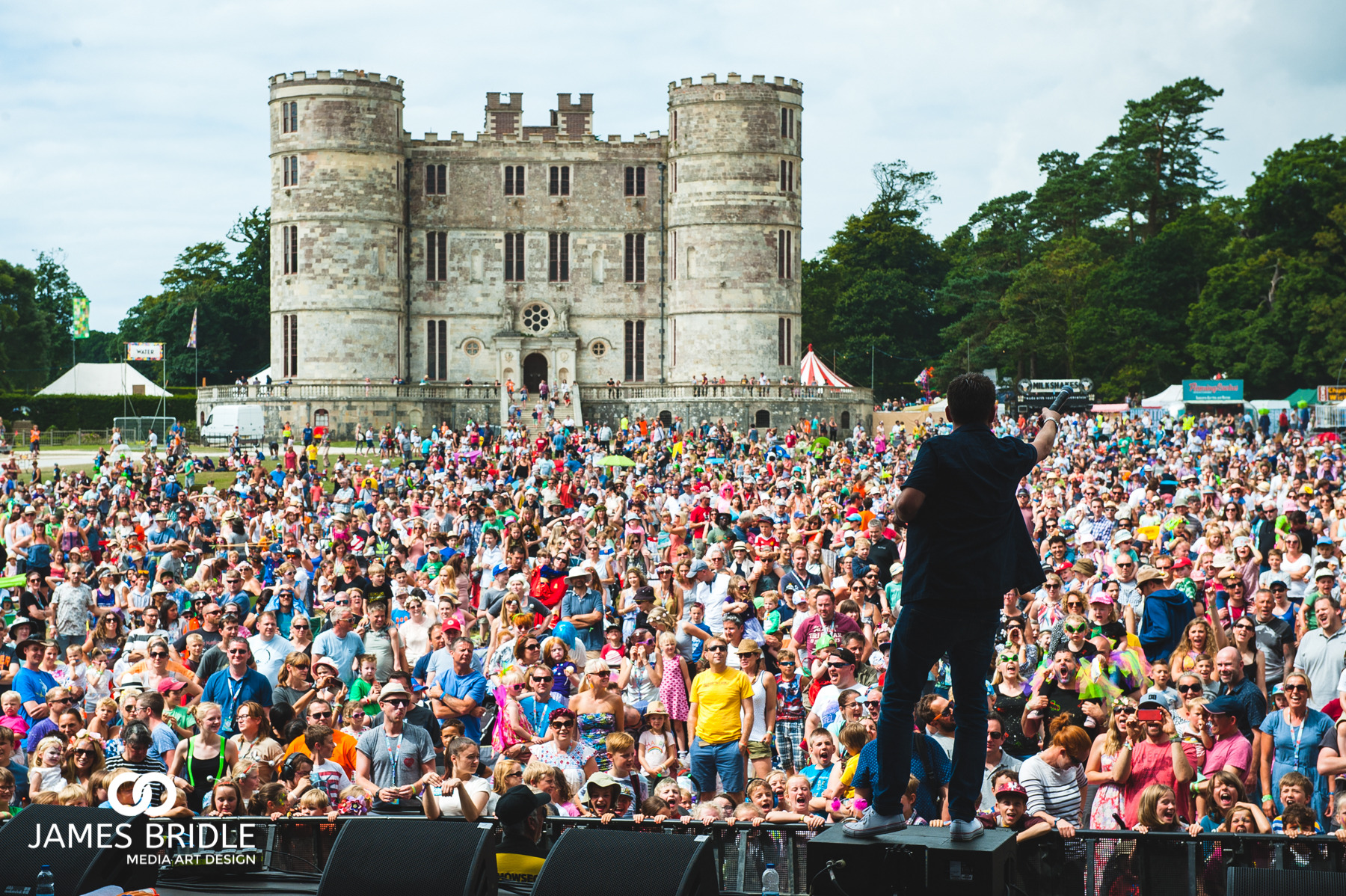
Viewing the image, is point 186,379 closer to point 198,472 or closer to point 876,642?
point 198,472

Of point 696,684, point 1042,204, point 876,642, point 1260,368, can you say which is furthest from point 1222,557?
point 1042,204

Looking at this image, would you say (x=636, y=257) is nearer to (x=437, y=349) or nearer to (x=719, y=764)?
(x=437, y=349)

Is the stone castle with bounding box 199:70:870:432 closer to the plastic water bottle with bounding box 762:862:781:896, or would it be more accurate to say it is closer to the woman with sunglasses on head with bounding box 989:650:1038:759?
the woman with sunglasses on head with bounding box 989:650:1038:759

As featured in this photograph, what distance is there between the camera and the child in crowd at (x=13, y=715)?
977cm

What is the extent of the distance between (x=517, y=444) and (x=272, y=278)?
2190 centimetres

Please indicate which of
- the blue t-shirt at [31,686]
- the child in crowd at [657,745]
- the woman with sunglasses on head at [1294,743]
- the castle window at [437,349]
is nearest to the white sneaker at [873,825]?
the woman with sunglasses on head at [1294,743]

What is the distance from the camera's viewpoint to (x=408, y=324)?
194 feet

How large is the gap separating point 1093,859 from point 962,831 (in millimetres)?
724

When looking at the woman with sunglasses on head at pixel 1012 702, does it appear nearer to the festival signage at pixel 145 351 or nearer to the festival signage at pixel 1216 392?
the festival signage at pixel 1216 392

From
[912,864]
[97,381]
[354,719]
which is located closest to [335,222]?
[97,381]

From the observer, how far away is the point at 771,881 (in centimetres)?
570

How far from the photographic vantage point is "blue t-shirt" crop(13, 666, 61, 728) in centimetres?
1040

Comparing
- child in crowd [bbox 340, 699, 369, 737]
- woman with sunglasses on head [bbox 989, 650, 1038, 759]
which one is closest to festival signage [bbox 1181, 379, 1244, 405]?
woman with sunglasses on head [bbox 989, 650, 1038, 759]

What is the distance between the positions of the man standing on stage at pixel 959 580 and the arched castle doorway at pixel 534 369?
2137 inches
